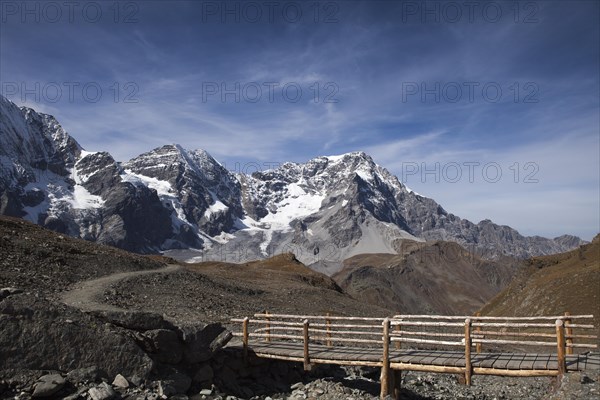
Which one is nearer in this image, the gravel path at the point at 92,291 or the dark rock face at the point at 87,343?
the dark rock face at the point at 87,343

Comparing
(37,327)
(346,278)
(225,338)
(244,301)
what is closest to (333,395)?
(225,338)

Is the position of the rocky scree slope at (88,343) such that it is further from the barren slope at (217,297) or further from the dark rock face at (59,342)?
the barren slope at (217,297)

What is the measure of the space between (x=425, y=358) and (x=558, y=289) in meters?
55.1

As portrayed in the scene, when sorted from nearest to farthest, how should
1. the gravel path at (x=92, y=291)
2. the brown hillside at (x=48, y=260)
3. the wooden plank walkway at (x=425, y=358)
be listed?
the wooden plank walkway at (x=425, y=358) → the gravel path at (x=92, y=291) → the brown hillside at (x=48, y=260)

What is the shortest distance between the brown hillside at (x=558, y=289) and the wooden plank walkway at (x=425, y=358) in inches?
1504

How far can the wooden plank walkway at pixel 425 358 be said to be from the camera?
56.2ft

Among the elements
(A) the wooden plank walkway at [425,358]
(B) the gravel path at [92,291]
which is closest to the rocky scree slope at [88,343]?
(A) the wooden plank walkway at [425,358]

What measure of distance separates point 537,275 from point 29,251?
273ft

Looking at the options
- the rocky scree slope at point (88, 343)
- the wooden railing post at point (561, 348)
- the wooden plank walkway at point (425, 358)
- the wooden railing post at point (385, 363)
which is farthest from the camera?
the wooden railing post at point (385, 363)

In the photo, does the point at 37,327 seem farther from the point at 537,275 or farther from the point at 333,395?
the point at 537,275

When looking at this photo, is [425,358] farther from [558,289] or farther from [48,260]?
[558,289]

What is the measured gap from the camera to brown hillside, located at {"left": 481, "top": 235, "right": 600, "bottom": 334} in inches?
2285

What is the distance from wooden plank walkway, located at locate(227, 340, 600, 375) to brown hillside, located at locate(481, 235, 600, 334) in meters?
38.2

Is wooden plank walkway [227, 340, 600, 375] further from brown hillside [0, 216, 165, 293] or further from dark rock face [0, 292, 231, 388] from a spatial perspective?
brown hillside [0, 216, 165, 293]
